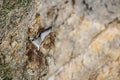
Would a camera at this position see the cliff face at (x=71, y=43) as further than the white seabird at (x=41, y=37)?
No

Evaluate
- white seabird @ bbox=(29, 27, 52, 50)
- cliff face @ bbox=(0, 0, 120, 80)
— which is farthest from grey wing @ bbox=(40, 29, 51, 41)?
cliff face @ bbox=(0, 0, 120, 80)

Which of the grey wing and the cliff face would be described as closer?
the cliff face

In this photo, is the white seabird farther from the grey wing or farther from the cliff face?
the cliff face

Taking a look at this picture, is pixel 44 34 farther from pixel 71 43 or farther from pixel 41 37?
pixel 71 43

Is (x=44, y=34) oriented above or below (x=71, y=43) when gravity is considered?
above

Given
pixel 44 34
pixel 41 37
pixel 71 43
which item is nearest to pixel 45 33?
pixel 44 34

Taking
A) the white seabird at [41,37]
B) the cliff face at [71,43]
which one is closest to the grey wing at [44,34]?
the white seabird at [41,37]

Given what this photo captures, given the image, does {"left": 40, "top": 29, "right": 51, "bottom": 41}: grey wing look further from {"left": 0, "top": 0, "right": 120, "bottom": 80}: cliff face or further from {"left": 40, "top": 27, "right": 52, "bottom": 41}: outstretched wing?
{"left": 0, "top": 0, "right": 120, "bottom": 80}: cliff face

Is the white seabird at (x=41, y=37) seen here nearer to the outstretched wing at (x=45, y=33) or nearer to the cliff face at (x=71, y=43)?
the outstretched wing at (x=45, y=33)
